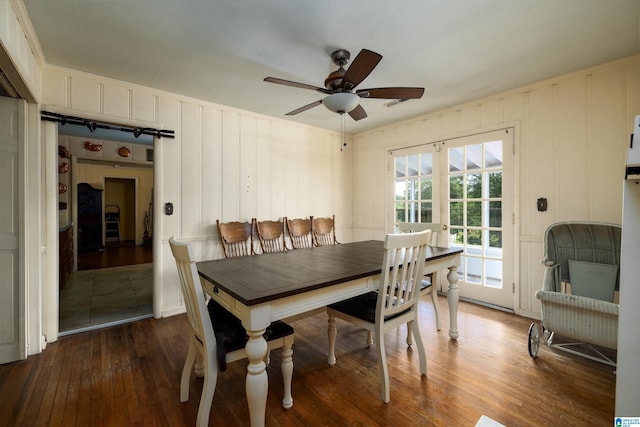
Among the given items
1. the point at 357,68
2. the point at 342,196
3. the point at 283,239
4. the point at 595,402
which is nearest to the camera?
the point at 595,402

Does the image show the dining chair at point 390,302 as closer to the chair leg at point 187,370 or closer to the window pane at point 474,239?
the chair leg at point 187,370

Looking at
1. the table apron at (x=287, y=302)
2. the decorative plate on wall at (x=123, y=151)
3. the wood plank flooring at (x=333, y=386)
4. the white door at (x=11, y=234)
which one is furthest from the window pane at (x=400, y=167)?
the decorative plate on wall at (x=123, y=151)

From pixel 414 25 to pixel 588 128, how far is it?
6.70ft

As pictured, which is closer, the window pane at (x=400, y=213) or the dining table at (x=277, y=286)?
the dining table at (x=277, y=286)

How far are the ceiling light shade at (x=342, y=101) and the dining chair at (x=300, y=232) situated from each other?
2.07 metres

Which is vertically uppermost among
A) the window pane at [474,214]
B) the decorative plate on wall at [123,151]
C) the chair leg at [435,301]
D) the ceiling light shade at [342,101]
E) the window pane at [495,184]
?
the decorative plate on wall at [123,151]

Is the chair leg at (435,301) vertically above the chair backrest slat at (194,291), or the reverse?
the chair backrest slat at (194,291)

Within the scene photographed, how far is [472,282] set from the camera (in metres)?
3.51

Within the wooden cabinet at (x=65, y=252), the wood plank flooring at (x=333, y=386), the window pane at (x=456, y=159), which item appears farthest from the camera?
the wooden cabinet at (x=65, y=252)

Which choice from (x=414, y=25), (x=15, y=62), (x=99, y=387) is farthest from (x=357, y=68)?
(x=99, y=387)

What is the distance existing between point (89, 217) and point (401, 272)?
8446mm

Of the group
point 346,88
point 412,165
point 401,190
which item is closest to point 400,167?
point 412,165

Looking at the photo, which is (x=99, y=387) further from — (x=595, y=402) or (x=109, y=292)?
(x=595, y=402)

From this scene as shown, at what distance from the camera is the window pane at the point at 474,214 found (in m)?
3.43
